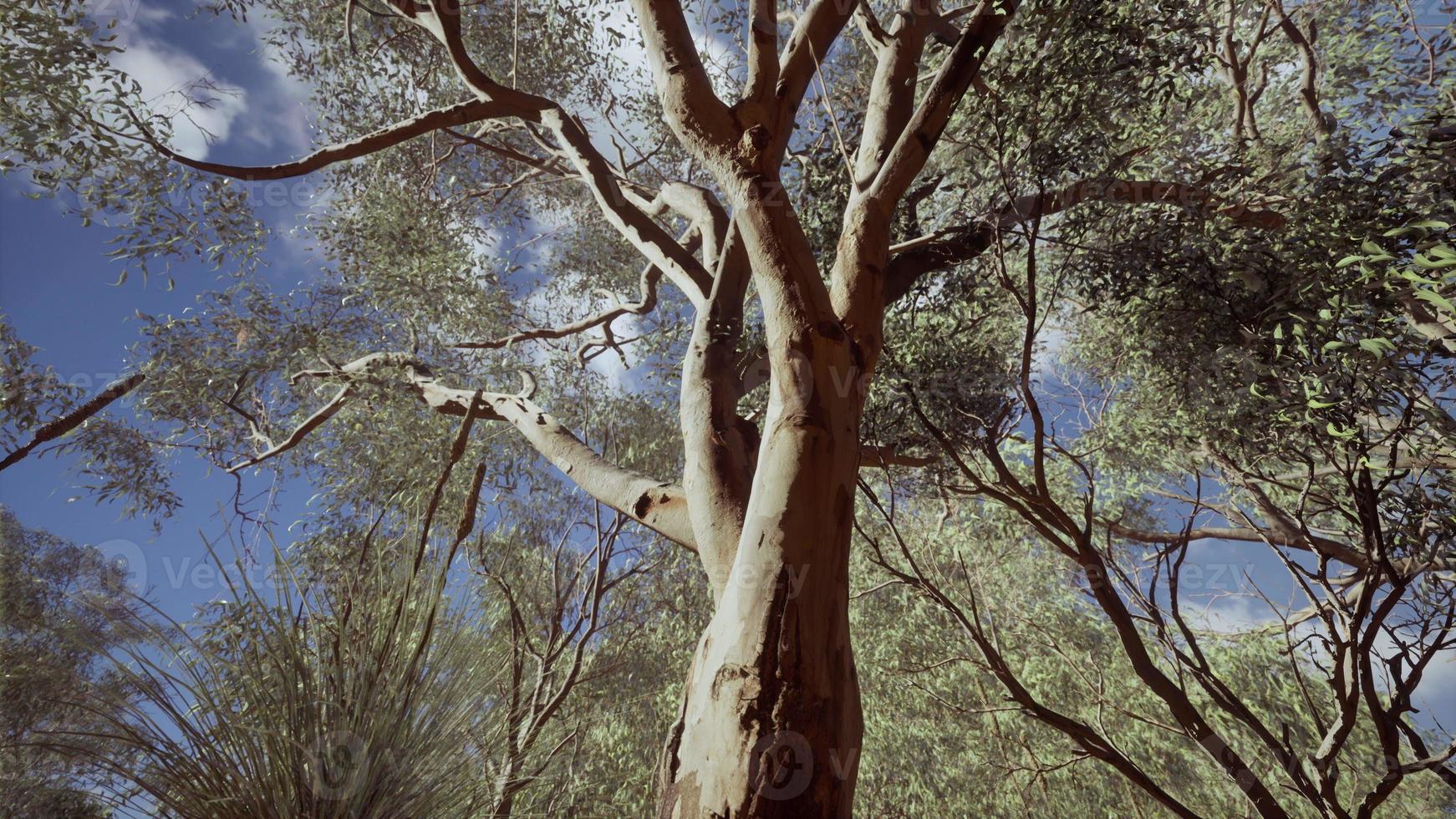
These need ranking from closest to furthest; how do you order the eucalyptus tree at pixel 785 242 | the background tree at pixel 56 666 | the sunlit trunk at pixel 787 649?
the background tree at pixel 56 666 < the sunlit trunk at pixel 787 649 < the eucalyptus tree at pixel 785 242

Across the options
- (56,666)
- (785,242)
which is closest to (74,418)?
(56,666)

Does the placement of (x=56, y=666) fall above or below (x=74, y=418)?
below

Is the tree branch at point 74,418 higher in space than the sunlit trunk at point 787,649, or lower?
higher

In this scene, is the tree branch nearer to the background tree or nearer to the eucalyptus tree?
the eucalyptus tree

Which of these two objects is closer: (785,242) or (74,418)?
(785,242)

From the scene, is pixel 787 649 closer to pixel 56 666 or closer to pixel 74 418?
pixel 56 666

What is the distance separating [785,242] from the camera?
7.21 feet

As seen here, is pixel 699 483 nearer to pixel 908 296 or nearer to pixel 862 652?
pixel 908 296

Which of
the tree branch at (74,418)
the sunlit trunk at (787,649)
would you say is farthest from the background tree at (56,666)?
the sunlit trunk at (787,649)

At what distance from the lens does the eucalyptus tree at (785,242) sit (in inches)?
74.7

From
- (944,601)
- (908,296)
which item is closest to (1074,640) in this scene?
(908,296)

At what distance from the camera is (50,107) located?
3.76m

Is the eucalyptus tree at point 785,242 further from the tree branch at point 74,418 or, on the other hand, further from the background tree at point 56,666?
the background tree at point 56,666

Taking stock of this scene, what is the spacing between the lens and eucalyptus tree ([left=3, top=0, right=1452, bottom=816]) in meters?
1.90
